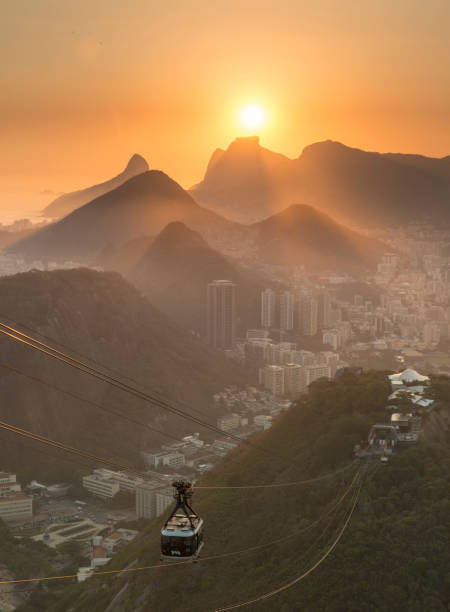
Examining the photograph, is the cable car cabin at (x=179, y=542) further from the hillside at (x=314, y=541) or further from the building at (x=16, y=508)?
the building at (x=16, y=508)

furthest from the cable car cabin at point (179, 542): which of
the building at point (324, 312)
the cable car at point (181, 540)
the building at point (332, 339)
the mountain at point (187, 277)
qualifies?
the building at point (324, 312)

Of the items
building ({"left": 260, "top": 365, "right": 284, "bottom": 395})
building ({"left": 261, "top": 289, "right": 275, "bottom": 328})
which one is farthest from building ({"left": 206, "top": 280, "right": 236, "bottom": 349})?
building ({"left": 260, "top": 365, "right": 284, "bottom": 395})

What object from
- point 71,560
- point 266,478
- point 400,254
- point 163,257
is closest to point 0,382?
point 71,560

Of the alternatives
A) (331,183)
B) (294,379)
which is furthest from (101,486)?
(331,183)

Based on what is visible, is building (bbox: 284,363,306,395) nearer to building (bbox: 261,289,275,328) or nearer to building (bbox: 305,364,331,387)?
building (bbox: 305,364,331,387)

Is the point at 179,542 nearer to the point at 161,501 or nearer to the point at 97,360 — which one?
the point at 161,501
